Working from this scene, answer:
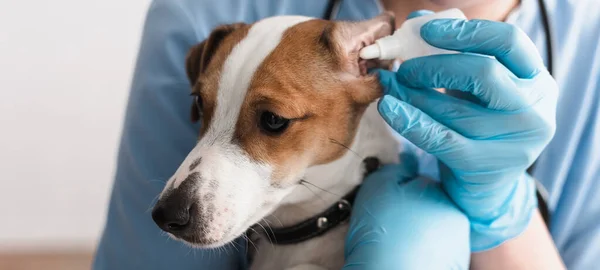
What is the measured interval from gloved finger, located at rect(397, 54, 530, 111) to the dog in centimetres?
14

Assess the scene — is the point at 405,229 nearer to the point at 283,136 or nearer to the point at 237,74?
the point at 283,136

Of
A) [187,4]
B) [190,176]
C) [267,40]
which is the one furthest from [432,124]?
[187,4]

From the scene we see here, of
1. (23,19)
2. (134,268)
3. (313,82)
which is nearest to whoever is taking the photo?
(313,82)

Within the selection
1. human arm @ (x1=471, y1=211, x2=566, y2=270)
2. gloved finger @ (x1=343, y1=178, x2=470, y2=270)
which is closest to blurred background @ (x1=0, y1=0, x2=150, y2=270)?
gloved finger @ (x1=343, y1=178, x2=470, y2=270)

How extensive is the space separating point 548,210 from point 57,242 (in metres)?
2.80

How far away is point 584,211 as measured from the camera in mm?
1536

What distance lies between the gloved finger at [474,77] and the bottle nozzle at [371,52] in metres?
0.07

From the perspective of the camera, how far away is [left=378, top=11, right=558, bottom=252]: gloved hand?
1112mm

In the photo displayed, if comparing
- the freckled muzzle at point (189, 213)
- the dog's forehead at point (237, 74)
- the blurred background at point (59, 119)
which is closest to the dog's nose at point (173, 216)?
the freckled muzzle at point (189, 213)

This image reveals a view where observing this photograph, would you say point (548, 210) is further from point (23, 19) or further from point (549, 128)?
point (23, 19)

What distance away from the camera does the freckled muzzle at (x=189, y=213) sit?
3.59 ft

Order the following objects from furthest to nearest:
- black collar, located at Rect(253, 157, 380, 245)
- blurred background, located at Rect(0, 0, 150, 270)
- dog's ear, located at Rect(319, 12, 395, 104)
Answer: blurred background, located at Rect(0, 0, 150, 270), black collar, located at Rect(253, 157, 380, 245), dog's ear, located at Rect(319, 12, 395, 104)

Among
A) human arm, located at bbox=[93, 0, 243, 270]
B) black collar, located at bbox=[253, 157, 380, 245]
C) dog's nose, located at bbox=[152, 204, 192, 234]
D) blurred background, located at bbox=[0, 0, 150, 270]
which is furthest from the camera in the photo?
blurred background, located at bbox=[0, 0, 150, 270]

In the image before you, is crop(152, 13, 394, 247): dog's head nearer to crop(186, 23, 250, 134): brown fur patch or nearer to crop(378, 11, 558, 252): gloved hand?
crop(186, 23, 250, 134): brown fur patch
